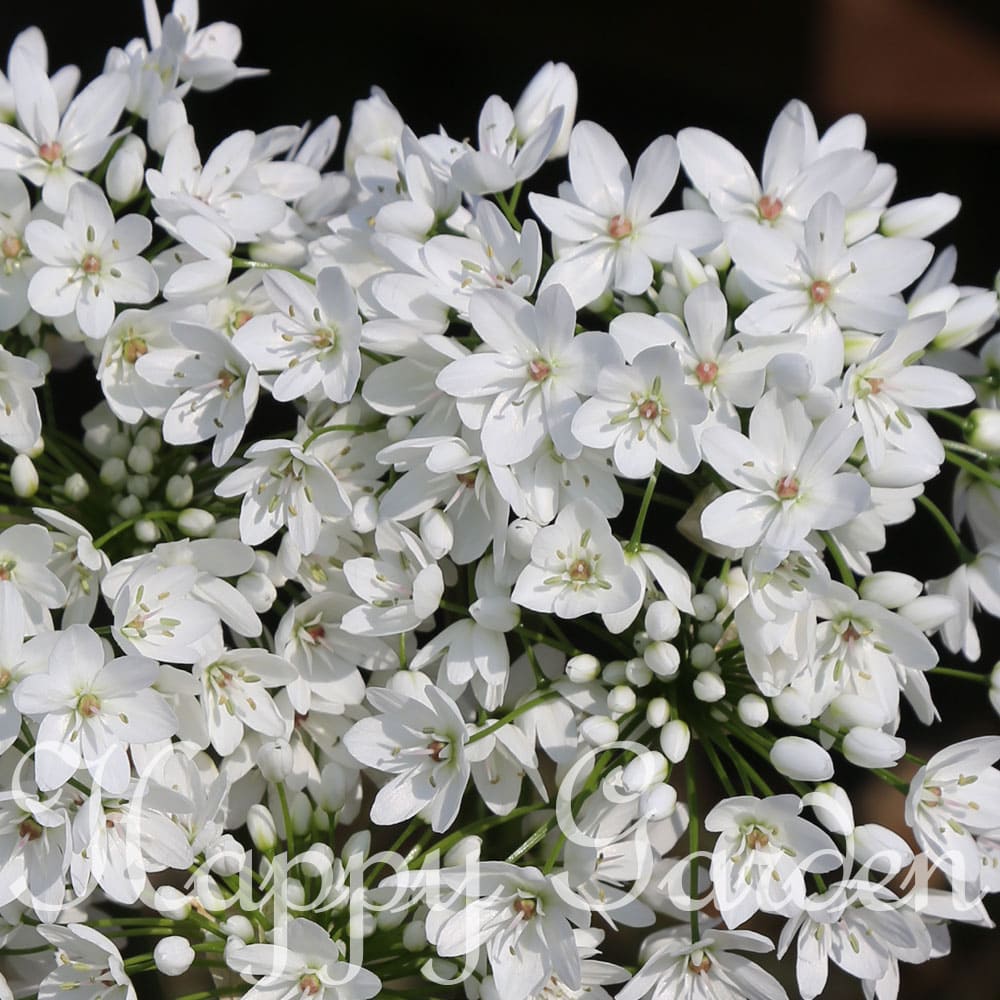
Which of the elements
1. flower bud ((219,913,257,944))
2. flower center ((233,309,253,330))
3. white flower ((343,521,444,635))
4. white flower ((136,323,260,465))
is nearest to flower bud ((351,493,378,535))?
white flower ((343,521,444,635))

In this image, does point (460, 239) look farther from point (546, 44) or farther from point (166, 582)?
point (546, 44)

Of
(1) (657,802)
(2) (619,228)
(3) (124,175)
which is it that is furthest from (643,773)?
(3) (124,175)

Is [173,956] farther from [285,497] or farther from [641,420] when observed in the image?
[641,420]

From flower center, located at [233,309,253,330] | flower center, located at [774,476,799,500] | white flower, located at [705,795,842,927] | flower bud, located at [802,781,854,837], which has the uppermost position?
flower center, located at [774,476,799,500]

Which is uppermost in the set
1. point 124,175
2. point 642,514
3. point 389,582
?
point 124,175

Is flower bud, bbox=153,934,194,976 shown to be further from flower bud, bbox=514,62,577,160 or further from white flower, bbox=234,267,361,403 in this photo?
flower bud, bbox=514,62,577,160

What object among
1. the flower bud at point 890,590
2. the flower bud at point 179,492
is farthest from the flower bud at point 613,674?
the flower bud at point 179,492

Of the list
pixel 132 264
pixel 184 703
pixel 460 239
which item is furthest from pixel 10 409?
pixel 460 239

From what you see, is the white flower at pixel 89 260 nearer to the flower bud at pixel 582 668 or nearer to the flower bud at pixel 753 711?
the flower bud at pixel 582 668

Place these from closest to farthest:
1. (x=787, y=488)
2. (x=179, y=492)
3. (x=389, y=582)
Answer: (x=787, y=488) → (x=389, y=582) → (x=179, y=492)
